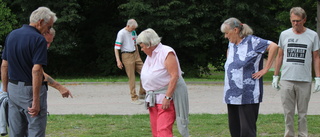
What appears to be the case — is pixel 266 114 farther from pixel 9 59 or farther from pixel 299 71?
pixel 9 59

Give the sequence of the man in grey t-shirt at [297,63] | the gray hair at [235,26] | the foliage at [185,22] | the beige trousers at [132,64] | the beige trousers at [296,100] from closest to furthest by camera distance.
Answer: the gray hair at [235,26] → the man in grey t-shirt at [297,63] → the beige trousers at [296,100] → the beige trousers at [132,64] → the foliage at [185,22]

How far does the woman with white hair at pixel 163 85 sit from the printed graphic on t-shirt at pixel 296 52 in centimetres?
177

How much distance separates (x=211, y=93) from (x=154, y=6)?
9732mm

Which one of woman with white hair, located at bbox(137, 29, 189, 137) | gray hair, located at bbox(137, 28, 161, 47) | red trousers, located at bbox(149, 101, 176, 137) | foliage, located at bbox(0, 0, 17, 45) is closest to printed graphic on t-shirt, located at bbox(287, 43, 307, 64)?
woman with white hair, located at bbox(137, 29, 189, 137)

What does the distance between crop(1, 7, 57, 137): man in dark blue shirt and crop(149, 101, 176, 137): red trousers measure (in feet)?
4.28

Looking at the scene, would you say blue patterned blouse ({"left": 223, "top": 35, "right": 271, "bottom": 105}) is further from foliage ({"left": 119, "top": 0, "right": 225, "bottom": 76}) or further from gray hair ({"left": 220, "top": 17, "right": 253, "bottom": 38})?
foliage ({"left": 119, "top": 0, "right": 225, "bottom": 76})

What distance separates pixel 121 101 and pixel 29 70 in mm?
7047

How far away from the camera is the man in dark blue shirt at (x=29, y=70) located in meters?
5.23

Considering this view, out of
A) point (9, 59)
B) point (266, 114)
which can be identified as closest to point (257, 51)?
point (9, 59)

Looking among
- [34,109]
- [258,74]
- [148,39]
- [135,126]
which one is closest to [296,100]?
[258,74]

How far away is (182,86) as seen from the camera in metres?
6.20

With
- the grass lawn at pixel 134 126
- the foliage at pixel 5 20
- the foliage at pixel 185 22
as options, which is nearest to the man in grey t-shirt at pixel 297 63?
the grass lawn at pixel 134 126

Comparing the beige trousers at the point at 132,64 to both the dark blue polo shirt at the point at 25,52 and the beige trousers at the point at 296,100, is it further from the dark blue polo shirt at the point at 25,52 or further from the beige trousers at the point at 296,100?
the dark blue polo shirt at the point at 25,52

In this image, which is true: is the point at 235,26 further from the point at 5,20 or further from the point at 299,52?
the point at 5,20
